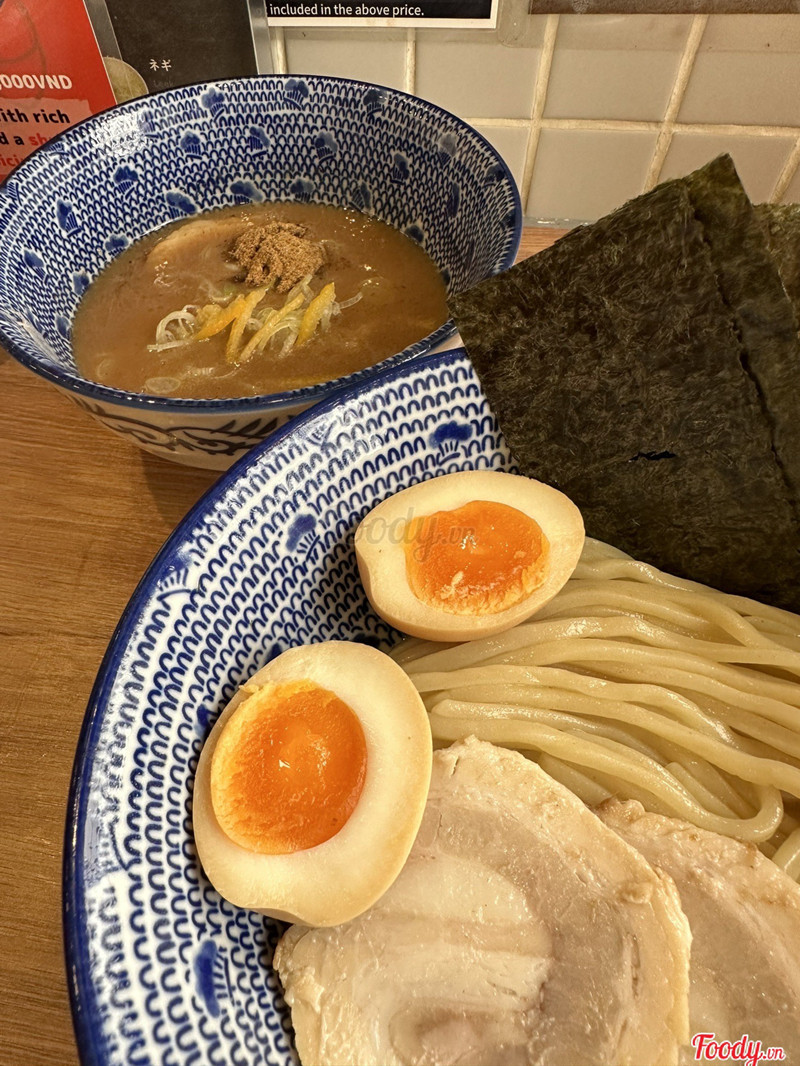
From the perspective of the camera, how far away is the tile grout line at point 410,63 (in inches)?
71.2

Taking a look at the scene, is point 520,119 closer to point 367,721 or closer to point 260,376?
point 260,376

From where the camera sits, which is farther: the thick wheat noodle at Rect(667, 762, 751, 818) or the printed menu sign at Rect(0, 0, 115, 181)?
the printed menu sign at Rect(0, 0, 115, 181)

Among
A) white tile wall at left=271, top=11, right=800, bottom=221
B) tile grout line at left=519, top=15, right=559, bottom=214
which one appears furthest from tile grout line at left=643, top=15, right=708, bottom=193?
tile grout line at left=519, top=15, right=559, bottom=214

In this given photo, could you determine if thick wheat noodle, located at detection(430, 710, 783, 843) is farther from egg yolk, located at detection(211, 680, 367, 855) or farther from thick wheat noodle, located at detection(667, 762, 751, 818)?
egg yolk, located at detection(211, 680, 367, 855)

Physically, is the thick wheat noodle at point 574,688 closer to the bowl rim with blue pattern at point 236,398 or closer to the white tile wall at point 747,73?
the bowl rim with blue pattern at point 236,398

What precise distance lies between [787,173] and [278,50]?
→ 1.49m

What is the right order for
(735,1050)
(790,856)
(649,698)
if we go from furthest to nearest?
1. (649,698)
2. (790,856)
3. (735,1050)

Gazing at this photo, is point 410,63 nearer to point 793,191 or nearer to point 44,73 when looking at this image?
point 44,73

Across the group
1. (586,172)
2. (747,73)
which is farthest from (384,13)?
(747,73)

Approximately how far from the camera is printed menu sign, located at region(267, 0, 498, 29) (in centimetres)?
169

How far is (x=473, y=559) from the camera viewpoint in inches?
42.8

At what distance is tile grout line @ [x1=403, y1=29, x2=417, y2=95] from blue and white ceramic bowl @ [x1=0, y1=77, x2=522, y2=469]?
1.16 ft

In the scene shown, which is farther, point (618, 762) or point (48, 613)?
point (48, 613)

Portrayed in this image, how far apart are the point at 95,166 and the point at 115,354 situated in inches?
17.7
